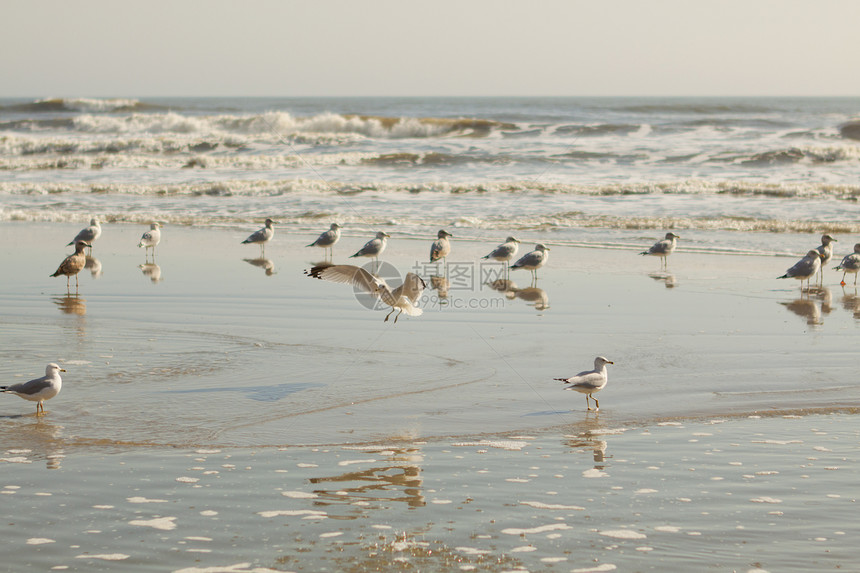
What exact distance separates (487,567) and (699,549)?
3.45 ft

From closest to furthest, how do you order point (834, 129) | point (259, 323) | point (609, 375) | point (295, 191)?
point (609, 375), point (259, 323), point (295, 191), point (834, 129)

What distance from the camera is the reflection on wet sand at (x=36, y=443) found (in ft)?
17.7

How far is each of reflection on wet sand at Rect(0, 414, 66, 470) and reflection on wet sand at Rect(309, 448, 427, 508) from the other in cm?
171

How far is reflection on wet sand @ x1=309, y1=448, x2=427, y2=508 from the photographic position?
4.81 m

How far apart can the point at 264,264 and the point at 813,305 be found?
309 inches

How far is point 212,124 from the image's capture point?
52.9 m

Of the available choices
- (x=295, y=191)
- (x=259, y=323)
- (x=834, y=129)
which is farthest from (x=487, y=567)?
(x=834, y=129)

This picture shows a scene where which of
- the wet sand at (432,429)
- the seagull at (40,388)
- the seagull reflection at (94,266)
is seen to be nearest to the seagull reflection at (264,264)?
the wet sand at (432,429)

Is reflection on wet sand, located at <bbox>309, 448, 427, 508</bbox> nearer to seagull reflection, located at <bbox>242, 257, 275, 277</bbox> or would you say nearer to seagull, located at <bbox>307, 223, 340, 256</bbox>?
seagull reflection, located at <bbox>242, 257, 275, 277</bbox>

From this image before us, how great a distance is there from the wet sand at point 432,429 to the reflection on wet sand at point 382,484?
Result: 2cm

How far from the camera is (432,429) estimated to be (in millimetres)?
6117

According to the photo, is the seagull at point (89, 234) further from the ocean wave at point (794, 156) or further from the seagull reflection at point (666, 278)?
the ocean wave at point (794, 156)

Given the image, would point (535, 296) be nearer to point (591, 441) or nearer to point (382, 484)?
point (591, 441)

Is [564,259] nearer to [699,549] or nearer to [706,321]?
[706,321]
